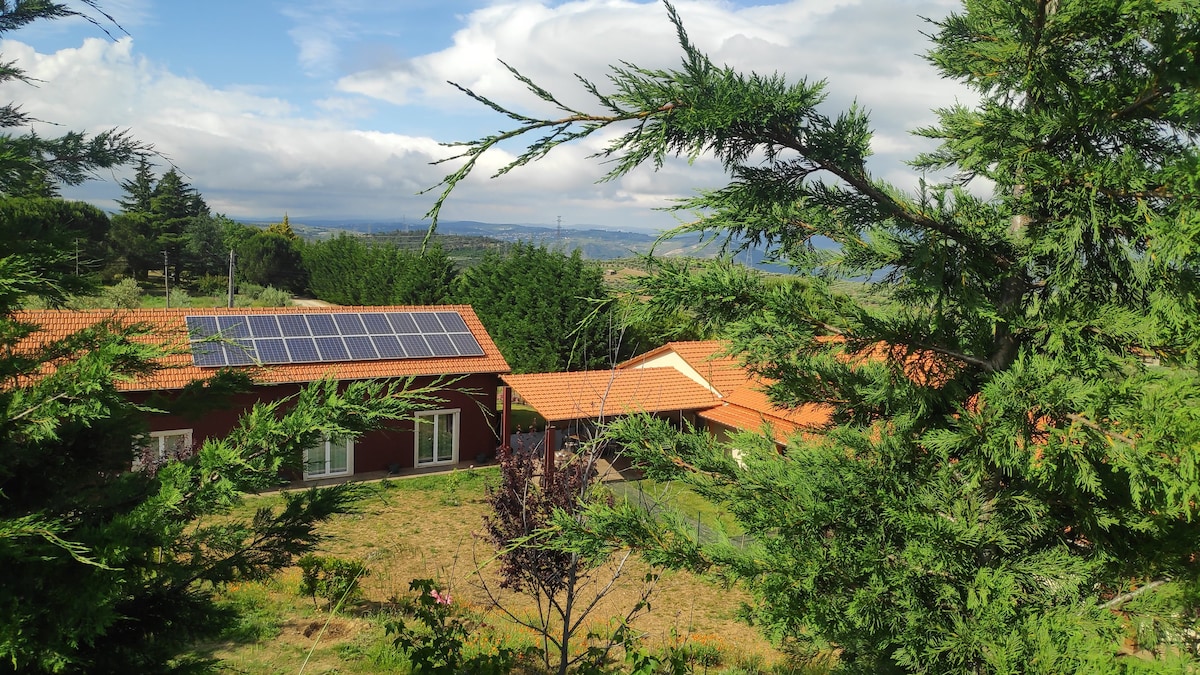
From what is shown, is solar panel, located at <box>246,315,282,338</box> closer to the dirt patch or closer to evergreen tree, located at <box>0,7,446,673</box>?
the dirt patch

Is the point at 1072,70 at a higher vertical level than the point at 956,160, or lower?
higher

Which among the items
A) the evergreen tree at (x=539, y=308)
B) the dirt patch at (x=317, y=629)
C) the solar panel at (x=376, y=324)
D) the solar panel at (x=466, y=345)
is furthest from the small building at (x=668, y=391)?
the dirt patch at (x=317, y=629)

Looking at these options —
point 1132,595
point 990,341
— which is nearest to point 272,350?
point 990,341

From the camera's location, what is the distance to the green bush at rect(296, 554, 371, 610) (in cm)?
1184

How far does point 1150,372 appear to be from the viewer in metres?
3.80

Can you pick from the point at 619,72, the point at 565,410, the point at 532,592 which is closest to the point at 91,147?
the point at 619,72

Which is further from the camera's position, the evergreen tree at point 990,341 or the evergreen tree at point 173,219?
the evergreen tree at point 173,219

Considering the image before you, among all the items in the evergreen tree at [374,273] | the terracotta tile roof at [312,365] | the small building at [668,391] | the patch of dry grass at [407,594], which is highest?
the evergreen tree at [374,273]

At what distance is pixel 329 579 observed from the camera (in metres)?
12.3

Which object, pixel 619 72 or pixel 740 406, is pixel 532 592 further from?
pixel 740 406

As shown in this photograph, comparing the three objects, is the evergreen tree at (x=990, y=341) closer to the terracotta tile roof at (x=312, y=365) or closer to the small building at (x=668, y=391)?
the terracotta tile roof at (x=312, y=365)

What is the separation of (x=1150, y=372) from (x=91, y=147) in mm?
7345

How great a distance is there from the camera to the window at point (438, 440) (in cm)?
2153

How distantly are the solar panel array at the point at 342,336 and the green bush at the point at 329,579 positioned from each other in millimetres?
8412
